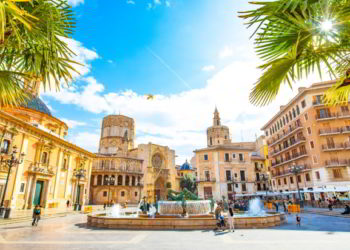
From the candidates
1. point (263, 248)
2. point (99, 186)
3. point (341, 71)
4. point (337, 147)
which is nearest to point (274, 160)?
point (337, 147)

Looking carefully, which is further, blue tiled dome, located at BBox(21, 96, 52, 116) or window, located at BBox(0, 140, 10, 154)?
blue tiled dome, located at BBox(21, 96, 52, 116)

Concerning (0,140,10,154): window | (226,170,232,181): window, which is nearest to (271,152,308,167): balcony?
(226,170,232,181): window

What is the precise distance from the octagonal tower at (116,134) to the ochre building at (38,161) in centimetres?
2300

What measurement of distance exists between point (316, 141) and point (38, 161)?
35473mm

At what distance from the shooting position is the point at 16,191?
64.5ft

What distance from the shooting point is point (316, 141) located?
2830 centimetres

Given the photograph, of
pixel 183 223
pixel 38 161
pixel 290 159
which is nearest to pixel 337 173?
pixel 290 159

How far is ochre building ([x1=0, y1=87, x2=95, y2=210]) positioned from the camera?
62.4 feet

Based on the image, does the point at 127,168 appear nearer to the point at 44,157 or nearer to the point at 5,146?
the point at 44,157

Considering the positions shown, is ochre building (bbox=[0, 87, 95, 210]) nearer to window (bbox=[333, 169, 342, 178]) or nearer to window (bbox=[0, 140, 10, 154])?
window (bbox=[0, 140, 10, 154])

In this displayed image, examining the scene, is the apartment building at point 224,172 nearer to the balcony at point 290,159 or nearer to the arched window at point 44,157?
the balcony at point 290,159

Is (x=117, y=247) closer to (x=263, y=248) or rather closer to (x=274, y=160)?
(x=263, y=248)

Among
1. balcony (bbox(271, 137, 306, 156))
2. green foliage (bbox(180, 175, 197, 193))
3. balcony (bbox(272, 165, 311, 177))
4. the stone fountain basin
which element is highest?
balcony (bbox(271, 137, 306, 156))

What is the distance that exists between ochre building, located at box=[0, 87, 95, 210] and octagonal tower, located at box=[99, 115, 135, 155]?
2300 centimetres
